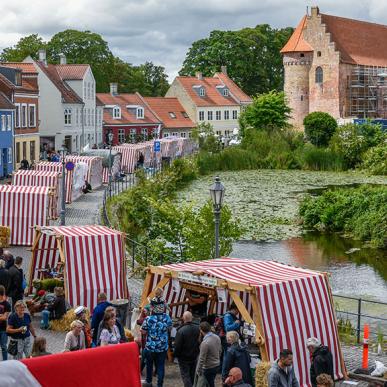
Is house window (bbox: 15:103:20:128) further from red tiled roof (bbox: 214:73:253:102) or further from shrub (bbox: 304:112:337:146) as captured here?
red tiled roof (bbox: 214:73:253:102)

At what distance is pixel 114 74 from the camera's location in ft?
318

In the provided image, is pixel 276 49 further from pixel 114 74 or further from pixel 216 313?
pixel 216 313

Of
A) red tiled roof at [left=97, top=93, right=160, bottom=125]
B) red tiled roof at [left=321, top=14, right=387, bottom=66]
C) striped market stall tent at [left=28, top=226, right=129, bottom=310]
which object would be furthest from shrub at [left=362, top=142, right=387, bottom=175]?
striped market stall tent at [left=28, top=226, right=129, bottom=310]

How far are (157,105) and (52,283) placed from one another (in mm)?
70555

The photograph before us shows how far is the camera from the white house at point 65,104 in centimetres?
6531

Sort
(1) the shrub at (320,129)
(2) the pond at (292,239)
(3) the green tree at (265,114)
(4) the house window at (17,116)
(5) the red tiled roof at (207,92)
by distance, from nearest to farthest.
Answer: (2) the pond at (292,239) < (4) the house window at (17,116) < (1) the shrub at (320,129) < (3) the green tree at (265,114) < (5) the red tiled roof at (207,92)

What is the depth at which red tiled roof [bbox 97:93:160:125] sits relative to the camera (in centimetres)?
7969

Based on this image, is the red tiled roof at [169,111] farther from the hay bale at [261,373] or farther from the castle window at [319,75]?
the hay bale at [261,373]

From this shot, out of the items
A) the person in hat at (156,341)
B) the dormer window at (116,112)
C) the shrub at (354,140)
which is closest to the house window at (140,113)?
the dormer window at (116,112)

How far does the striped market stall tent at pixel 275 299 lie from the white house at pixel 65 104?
50384mm

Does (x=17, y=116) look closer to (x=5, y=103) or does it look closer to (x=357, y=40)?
(x=5, y=103)

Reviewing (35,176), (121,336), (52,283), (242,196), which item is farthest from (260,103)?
(121,336)

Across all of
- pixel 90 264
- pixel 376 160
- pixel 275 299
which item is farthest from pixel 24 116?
pixel 275 299

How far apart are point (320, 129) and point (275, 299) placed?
6104cm
